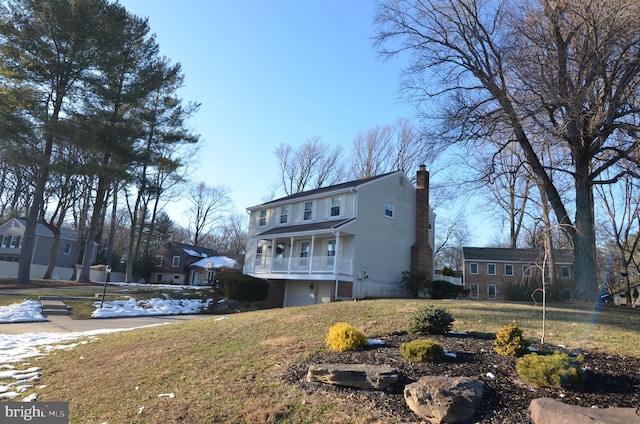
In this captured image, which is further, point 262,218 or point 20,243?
point 20,243

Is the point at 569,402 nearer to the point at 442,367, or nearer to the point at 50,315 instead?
the point at 442,367

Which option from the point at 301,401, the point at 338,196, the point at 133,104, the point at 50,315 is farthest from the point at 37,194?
the point at 301,401

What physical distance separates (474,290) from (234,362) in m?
36.6

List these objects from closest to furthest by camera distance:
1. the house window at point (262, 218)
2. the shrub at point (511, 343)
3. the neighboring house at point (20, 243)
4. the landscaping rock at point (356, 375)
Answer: the landscaping rock at point (356, 375), the shrub at point (511, 343), the house window at point (262, 218), the neighboring house at point (20, 243)

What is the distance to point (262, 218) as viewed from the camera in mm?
29375

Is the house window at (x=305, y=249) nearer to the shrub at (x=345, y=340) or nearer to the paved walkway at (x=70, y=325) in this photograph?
the paved walkway at (x=70, y=325)

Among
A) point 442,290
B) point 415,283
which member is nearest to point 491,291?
point 442,290

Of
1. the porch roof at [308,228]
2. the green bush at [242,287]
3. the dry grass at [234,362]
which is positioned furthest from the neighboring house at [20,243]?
the dry grass at [234,362]

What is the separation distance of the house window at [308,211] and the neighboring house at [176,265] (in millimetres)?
22823

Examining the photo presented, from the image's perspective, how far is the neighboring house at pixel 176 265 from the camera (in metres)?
45.6

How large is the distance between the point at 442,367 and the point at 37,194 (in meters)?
27.0

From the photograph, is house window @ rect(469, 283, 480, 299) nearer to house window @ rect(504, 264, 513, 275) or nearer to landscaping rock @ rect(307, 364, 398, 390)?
house window @ rect(504, 264, 513, 275)

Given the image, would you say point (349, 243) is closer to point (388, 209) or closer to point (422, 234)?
point (388, 209)
